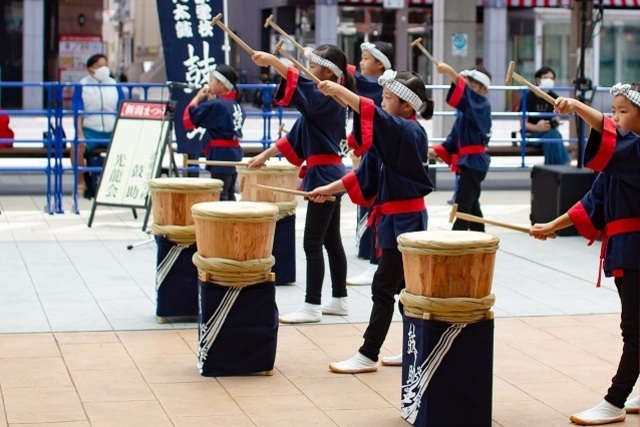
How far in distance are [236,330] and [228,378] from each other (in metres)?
0.26

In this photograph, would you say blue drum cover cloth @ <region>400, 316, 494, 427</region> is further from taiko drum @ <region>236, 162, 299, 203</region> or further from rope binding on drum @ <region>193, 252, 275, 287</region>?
taiko drum @ <region>236, 162, 299, 203</region>

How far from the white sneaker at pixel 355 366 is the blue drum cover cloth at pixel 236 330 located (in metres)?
0.35

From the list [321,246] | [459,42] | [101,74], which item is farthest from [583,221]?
[459,42]

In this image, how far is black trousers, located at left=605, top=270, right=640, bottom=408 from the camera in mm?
5531

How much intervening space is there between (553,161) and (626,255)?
34.1 ft

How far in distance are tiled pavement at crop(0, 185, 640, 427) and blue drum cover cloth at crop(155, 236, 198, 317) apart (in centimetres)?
12

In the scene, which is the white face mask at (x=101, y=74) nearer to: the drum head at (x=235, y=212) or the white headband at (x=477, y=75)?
the white headband at (x=477, y=75)

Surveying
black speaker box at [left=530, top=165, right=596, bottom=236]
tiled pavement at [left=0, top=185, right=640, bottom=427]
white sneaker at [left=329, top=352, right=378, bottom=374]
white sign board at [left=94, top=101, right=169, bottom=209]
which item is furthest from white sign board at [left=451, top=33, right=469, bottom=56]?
white sneaker at [left=329, top=352, right=378, bottom=374]

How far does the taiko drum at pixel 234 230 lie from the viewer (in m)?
6.32

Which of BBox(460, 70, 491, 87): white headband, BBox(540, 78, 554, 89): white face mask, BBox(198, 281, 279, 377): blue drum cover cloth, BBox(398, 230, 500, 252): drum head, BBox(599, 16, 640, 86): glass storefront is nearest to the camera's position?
BBox(398, 230, 500, 252): drum head

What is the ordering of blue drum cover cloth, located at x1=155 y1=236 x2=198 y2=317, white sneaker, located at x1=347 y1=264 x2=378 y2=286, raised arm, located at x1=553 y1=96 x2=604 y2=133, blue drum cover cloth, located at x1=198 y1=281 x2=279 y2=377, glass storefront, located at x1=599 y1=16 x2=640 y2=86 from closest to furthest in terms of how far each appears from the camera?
raised arm, located at x1=553 y1=96 x2=604 y2=133 < blue drum cover cloth, located at x1=198 y1=281 x2=279 y2=377 < blue drum cover cloth, located at x1=155 y1=236 x2=198 y2=317 < white sneaker, located at x1=347 y1=264 x2=378 y2=286 < glass storefront, located at x1=599 y1=16 x2=640 y2=86

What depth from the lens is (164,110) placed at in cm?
1177

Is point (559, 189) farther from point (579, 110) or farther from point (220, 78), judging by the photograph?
point (579, 110)

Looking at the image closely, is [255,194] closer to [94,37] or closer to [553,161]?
[553,161]
